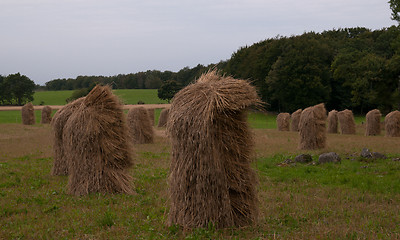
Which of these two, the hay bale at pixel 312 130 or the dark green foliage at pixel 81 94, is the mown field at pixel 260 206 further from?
the hay bale at pixel 312 130

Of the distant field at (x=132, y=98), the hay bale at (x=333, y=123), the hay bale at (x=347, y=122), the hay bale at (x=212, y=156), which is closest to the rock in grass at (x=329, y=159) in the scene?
the hay bale at (x=212, y=156)

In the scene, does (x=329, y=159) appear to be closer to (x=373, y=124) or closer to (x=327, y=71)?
(x=373, y=124)

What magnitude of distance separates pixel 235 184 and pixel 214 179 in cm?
49

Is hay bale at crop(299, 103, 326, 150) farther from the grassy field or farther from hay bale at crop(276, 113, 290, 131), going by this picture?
hay bale at crop(276, 113, 290, 131)

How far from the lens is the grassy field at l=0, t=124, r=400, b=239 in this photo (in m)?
6.56

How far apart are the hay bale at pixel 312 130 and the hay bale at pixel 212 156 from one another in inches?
491

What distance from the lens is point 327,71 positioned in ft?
172

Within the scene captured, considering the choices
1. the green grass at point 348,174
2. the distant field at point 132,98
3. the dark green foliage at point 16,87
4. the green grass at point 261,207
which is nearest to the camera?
the green grass at point 261,207

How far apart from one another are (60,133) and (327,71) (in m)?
47.4

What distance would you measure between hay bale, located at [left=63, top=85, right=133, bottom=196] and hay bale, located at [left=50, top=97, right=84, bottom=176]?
2.85ft

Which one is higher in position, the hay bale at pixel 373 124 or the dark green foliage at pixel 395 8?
the dark green foliage at pixel 395 8

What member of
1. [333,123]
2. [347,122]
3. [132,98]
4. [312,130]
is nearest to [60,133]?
[312,130]

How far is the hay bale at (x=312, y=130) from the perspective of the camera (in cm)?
1841

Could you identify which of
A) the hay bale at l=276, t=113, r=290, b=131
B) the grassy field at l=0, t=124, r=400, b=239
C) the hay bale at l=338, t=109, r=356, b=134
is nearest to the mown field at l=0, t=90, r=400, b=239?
the grassy field at l=0, t=124, r=400, b=239
